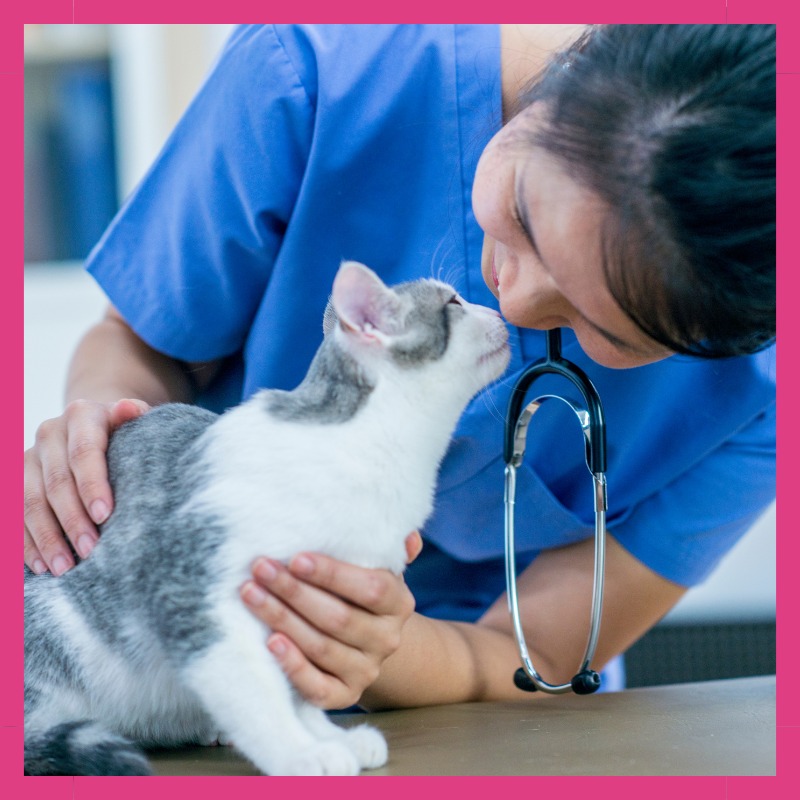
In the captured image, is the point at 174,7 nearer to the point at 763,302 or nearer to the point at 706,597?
the point at 763,302

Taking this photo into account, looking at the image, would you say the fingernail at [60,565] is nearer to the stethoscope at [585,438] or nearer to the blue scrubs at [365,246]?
the blue scrubs at [365,246]

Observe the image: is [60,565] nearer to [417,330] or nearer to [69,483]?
[69,483]

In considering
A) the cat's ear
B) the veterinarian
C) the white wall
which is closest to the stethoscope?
the veterinarian

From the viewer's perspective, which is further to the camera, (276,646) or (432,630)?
(432,630)

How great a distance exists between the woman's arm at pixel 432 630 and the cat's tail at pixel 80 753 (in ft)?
0.35

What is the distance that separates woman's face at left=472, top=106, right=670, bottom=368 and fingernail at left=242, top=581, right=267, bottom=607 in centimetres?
25

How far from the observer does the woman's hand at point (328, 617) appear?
1.91 feet

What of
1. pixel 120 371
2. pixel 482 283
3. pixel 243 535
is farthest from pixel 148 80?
pixel 243 535

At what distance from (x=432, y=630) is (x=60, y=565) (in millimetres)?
366

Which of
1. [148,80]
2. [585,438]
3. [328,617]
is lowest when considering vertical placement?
[328,617]

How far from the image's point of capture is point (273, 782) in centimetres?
56

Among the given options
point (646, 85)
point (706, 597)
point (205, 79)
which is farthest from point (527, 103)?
point (706, 597)

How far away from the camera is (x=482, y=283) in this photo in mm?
746

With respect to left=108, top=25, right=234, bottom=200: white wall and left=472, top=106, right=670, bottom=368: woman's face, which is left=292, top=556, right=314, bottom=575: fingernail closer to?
left=472, top=106, right=670, bottom=368: woman's face
